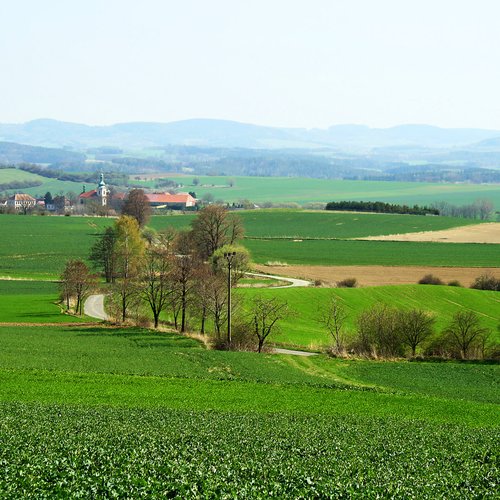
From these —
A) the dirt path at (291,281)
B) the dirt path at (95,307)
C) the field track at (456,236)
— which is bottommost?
the dirt path at (95,307)

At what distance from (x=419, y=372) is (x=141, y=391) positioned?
18.1 metres

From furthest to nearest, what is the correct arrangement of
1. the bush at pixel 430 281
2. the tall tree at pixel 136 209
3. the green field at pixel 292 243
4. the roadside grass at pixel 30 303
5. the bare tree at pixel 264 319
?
1. the tall tree at pixel 136 209
2. the green field at pixel 292 243
3. the bush at pixel 430 281
4. the roadside grass at pixel 30 303
5. the bare tree at pixel 264 319

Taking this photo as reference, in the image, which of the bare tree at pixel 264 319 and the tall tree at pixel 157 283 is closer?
the bare tree at pixel 264 319

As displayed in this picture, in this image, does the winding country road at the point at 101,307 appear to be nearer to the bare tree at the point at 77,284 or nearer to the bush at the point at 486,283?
the bare tree at the point at 77,284

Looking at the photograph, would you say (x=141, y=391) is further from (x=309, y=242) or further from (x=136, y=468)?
(x=309, y=242)

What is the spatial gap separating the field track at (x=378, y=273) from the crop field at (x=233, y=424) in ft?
123

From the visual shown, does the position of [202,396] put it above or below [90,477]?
below

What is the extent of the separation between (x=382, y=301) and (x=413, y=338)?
15.6 m

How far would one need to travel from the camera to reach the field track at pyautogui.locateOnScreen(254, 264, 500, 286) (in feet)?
279

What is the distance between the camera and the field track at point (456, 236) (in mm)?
127562

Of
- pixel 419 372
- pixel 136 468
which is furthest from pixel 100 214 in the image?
pixel 136 468

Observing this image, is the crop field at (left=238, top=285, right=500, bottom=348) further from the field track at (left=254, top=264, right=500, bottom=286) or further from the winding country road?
the field track at (left=254, top=264, right=500, bottom=286)

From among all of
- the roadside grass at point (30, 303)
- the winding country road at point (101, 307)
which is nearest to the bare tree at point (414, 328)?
the winding country road at point (101, 307)

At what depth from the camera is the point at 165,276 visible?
60250 millimetres
